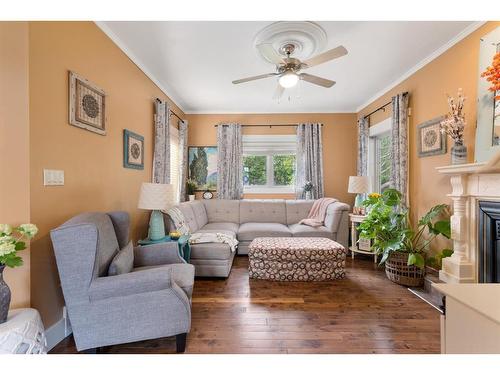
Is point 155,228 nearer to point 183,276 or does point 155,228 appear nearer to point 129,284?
point 183,276

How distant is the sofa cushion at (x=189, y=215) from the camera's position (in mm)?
3477

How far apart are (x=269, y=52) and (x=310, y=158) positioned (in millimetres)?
2953

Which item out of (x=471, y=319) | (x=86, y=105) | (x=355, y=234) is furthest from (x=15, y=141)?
(x=355, y=234)

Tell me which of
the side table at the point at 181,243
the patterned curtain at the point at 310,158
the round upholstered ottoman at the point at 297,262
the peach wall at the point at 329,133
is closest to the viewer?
the side table at the point at 181,243

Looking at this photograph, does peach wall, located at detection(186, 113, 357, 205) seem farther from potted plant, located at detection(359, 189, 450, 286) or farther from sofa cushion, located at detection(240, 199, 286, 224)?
potted plant, located at detection(359, 189, 450, 286)

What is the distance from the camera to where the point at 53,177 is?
173cm

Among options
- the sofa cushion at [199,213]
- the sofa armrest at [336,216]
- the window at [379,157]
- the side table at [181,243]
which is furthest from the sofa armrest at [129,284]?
the window at [379,157]

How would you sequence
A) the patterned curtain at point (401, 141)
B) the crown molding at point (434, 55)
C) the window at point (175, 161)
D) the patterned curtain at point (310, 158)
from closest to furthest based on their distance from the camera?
the crown molding at point (434, 55) < the patterned curtain at point (401, 141) < the window at point (175, 161) < the patterned curtain at point (310, 158)

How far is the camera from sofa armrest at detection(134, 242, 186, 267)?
84.5 inches

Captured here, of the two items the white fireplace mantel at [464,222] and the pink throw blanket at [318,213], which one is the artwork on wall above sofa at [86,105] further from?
the white fireplace mantel at [464,222]

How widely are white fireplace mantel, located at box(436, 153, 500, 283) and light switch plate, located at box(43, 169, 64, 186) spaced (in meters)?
3.36

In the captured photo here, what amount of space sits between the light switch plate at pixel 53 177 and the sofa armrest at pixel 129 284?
79 centimetres
